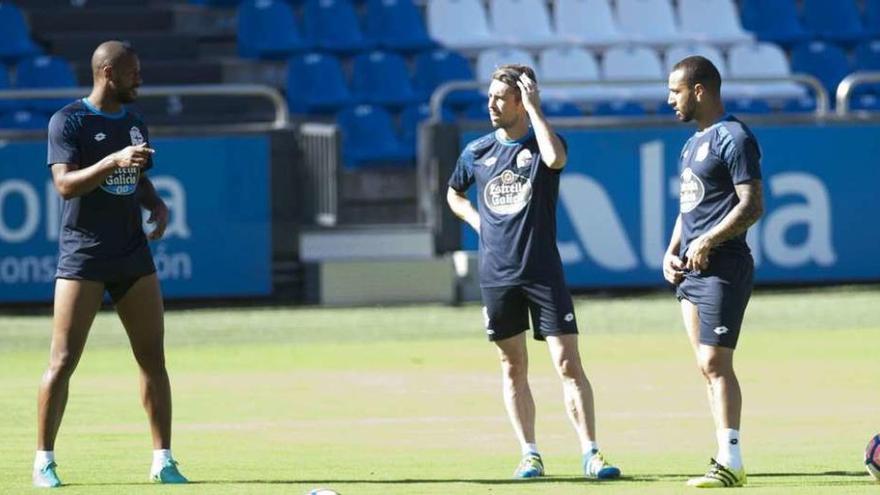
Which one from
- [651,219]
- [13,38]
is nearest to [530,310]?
[651,219]

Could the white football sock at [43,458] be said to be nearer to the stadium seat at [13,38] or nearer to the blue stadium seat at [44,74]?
the blue stadium seat at [44,74]

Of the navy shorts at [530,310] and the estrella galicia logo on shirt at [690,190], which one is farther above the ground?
the estrella galicia logo on shirt at [690,190]

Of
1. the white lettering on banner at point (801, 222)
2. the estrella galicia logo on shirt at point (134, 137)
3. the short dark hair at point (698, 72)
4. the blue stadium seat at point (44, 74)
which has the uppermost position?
the blue stadium seat at point (44, 74)

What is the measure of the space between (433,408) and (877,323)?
654 cm

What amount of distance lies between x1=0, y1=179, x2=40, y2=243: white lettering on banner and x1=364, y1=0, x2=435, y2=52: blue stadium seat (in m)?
6.57

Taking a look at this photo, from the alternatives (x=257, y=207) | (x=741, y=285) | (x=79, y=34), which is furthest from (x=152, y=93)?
(x=741, y=285)

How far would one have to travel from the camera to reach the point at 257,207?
1889 cm

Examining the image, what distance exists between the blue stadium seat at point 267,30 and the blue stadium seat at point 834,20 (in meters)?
7.52

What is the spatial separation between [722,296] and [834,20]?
17.8m

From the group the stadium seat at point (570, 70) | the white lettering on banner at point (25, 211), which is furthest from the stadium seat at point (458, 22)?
the white lettering on banner at point (25, 211)

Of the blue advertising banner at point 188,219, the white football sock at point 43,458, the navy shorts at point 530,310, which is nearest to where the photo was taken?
the white football sock at point 43,458

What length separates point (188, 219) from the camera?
18594 mm

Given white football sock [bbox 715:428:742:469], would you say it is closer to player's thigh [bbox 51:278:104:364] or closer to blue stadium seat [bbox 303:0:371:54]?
player's thigh [bbox 51:278:104:364]

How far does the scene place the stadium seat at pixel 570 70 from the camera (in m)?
23.1
